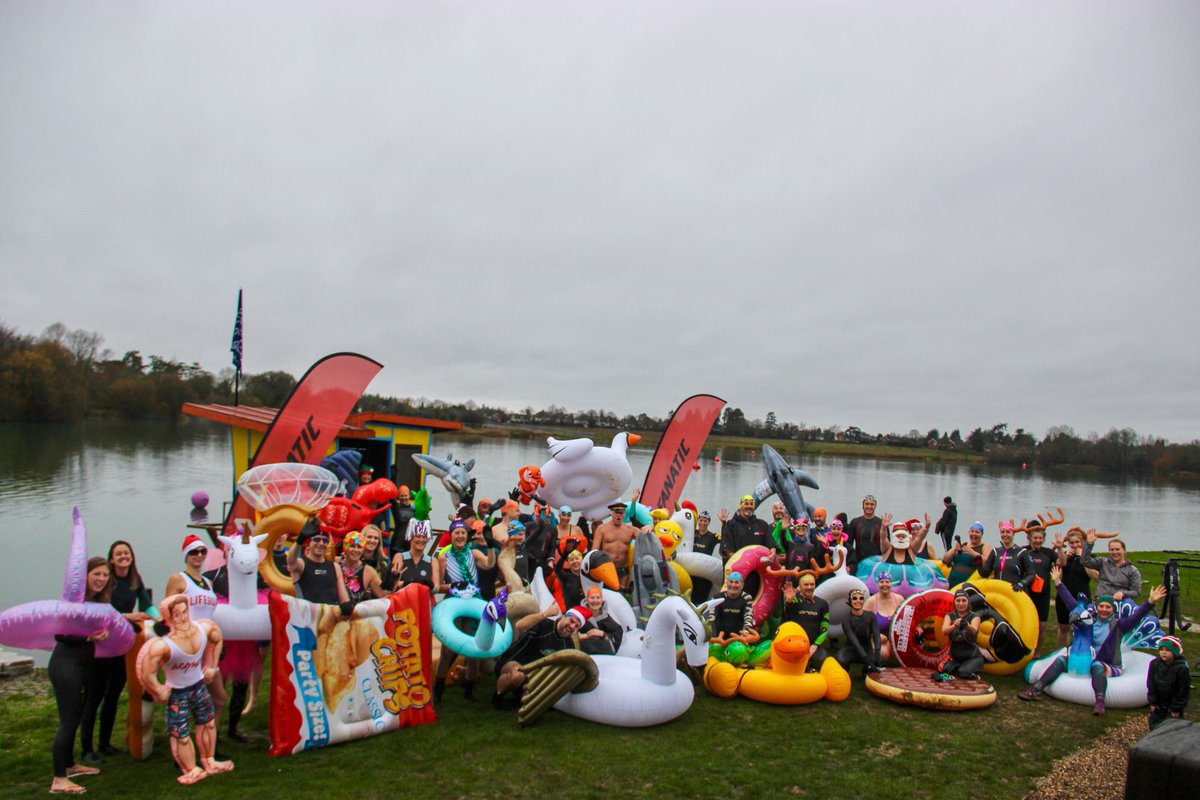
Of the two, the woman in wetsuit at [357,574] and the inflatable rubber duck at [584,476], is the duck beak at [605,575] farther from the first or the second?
the woman in wetsuit at [357,574]

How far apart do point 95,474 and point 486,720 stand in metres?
29.2

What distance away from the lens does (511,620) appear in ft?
21.4

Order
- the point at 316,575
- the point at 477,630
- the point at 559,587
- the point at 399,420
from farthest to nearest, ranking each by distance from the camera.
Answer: the point at 399,420, the point at 559,587, the point at 477,630, the point at 316,575

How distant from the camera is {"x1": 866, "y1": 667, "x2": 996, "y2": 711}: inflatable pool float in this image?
6535 millimetres

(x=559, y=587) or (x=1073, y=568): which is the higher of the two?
(x=1073, y=568)

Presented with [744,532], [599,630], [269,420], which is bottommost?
[599,630]

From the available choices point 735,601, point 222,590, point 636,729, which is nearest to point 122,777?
point 222,590

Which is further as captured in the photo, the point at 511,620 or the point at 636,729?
the point at 511,620

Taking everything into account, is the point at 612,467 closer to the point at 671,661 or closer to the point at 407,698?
the point at 671,661

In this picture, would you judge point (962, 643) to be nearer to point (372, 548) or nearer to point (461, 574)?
point (461, 574)

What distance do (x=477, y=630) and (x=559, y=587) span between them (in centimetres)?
123

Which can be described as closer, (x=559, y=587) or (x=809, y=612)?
(x=809, y=612)

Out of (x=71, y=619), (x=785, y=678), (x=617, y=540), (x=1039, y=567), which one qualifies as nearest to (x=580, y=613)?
(x=785, y=678)

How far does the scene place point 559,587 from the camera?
7410mm
